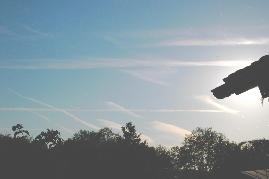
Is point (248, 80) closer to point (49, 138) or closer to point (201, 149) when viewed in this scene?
point (49, 138)

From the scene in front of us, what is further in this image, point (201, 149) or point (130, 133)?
point (201, 149)

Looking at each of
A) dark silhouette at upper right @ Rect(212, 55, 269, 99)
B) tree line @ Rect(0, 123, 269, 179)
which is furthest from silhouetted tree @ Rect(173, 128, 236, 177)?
dark silhouette at upper right @ Rect(212, 55, 269, 99)

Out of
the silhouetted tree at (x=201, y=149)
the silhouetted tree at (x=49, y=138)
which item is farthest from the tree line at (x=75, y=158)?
the silhouetted tree at (x=201, y=149)

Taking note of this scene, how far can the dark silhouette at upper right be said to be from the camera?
15.9 ft

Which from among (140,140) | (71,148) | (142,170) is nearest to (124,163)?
(142,170)

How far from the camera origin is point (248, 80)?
198 inches

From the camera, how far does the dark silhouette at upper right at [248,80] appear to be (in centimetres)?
484

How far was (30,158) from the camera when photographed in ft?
114

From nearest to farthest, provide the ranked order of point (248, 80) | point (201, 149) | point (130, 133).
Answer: point (248, 80) → point (130, 133) → point (201, 149)

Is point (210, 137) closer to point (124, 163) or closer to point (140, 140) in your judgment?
point (140, 140)

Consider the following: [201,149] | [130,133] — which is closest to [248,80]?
[130,133]

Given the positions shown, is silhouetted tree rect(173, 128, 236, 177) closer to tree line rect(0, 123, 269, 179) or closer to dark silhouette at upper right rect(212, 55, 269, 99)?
tree line rect(0, 123, 269, 179)

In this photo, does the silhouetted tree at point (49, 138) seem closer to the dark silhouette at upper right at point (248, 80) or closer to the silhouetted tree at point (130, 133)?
the silhouetted tree at point (130, 133)

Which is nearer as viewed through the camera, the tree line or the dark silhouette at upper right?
the dark silhouette at upper right
